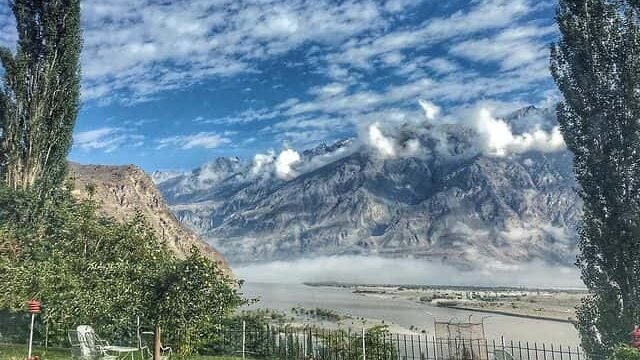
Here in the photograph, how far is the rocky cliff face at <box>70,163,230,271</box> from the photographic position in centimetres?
9062

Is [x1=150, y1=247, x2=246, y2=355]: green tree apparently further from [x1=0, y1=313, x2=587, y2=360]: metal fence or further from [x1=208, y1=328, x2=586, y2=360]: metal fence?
[x1=208, y1=328, x2=586, y2=360]: metal fence

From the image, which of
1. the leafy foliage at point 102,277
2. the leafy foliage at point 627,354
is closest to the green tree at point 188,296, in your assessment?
the leafy foliage at point 102,277

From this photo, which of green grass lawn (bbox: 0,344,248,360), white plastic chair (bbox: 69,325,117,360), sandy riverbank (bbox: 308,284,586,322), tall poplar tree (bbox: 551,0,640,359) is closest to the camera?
white plastic chair (bbox: 69,325,117,360)

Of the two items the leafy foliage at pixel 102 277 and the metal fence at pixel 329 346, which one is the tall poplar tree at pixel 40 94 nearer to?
the leafy foliage at pixel 102 277

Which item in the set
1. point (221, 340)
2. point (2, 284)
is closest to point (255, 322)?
point (221, 340)

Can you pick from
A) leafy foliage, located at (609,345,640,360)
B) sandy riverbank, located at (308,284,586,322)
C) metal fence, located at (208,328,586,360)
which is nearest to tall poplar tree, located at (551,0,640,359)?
metal fence, located at (208,328,586,360)

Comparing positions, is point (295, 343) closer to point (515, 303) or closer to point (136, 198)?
point (136, 198)

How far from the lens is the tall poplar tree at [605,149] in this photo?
58.4 feet

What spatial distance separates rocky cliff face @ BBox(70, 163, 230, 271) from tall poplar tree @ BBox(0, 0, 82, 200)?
58261mm

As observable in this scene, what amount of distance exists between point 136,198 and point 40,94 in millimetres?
80939

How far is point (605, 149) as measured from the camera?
62.3ft

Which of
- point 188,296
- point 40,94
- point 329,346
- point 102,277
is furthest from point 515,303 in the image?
point 188,296

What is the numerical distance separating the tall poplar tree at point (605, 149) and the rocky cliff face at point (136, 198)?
238 ft

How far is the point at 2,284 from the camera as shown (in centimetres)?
1750
